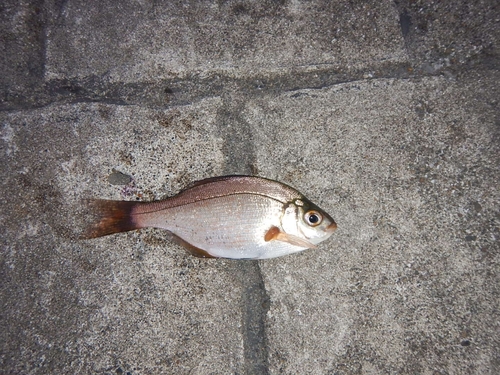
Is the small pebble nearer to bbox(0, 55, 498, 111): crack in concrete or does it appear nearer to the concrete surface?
Answer: the concrete surface

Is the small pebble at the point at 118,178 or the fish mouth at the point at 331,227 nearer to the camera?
the fish mouth at the point at 331,227

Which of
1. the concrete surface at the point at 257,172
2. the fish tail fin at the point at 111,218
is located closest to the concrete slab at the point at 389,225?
the concrete surface at the point at 257,172

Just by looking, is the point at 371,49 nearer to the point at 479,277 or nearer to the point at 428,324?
the point at 479,277

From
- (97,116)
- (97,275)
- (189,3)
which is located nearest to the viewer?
(97,275)

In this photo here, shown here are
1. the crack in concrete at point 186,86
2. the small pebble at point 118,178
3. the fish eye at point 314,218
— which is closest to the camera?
the fish eye at point 314,218

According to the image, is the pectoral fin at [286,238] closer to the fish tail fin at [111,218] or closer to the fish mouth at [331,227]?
the fish mouth at [331,227]

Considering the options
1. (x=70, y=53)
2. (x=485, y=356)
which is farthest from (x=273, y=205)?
(x=70, y=53)

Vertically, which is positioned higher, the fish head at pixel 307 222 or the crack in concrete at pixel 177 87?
the crack in concrete at pixel 177 87

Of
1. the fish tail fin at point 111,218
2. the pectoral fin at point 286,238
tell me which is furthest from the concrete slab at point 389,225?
the fish tail fin at point 111,218

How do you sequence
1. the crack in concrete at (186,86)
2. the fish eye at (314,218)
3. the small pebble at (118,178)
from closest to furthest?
the fish eye at (314,218) → the small pebble at (118,178) → the crack in concrete at (186,86)
